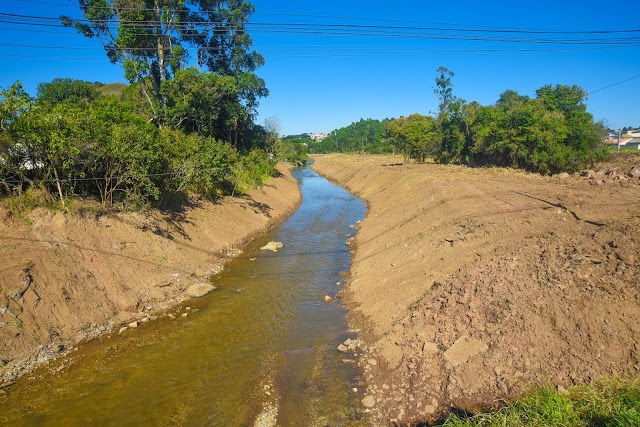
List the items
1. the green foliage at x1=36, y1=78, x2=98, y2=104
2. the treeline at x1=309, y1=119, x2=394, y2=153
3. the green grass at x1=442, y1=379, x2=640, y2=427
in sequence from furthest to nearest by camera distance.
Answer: the treeline at x1=309, y1=119, x2=394, y2=153 → the green foliage at x1=36, y1=78, x2=98, y2=104 → the green grass at x1=442, y1=379, x2=640, y2=427

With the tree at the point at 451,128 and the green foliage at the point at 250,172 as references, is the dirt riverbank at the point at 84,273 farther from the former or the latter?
the tree at the point at 451,128

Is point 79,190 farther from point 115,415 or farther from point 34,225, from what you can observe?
point 115,415

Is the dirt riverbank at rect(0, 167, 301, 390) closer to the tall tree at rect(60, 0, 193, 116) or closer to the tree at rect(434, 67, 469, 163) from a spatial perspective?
the tall tree at rect(60, 0, 193, 116)

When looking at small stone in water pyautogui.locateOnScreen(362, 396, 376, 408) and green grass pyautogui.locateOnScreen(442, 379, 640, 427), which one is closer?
green grass pyautogui.locateOnScreen(442, 379, 640, 427)

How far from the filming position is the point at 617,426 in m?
5.34

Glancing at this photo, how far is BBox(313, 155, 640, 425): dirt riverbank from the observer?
7.43 metres

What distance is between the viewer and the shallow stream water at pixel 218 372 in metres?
8.05

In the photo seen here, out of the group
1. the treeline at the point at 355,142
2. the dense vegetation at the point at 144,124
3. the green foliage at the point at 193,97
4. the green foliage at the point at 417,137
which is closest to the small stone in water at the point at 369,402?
the dense vegetation at the point at 144,124

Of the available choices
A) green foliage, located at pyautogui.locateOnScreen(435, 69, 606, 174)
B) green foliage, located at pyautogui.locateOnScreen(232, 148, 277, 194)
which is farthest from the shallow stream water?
green foliage, located at pyautogui.locateOnScreen(435, 69, 606, 174)

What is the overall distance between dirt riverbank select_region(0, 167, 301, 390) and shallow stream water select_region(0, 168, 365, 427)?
2.97 feet

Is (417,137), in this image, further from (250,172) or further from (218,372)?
(218,372)

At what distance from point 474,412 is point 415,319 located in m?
3.14

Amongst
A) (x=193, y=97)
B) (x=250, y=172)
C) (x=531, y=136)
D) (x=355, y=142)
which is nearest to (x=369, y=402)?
(x=250, y=172)

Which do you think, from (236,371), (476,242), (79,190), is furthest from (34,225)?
(476,242)
